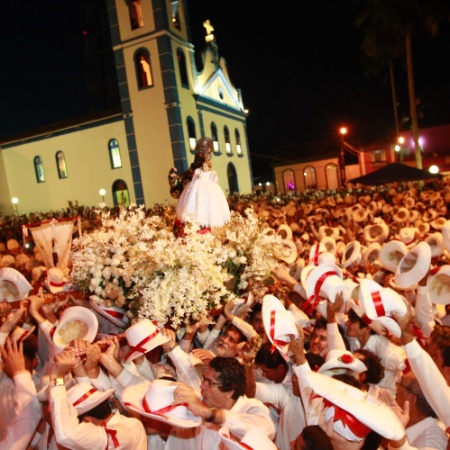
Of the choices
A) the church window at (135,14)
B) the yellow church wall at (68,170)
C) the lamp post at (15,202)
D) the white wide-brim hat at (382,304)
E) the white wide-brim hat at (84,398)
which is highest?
the church window at (135,14)

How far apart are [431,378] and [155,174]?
24697mm

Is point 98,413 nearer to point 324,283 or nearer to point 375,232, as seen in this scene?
point 324,283

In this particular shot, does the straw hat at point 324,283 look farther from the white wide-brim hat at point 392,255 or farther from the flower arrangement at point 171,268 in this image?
the white wide-brim hat at point 392,255

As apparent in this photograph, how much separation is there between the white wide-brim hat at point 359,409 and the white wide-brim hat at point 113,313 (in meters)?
2.00

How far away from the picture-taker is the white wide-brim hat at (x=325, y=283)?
12.1ft

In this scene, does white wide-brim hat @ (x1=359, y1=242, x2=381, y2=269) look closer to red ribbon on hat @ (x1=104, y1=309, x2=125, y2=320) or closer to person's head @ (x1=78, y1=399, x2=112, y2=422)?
red ribbon on hat @ (x1=104, y1=309, x2=125, y2=320)

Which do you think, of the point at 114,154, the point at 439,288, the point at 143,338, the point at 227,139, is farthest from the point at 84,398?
the point at 227,139

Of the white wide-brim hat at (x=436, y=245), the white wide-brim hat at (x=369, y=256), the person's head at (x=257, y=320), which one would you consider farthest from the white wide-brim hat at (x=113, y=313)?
the white wide-brim hat at (x=369, y=256)

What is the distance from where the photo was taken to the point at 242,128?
113 ft

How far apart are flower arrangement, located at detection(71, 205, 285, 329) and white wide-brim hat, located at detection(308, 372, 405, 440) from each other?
1382 mm

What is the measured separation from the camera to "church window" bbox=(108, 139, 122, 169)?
27756mm

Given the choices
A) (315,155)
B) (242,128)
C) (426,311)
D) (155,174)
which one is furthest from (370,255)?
(315,155)

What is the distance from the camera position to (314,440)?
2.22 m

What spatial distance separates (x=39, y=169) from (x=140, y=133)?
30.6ft
